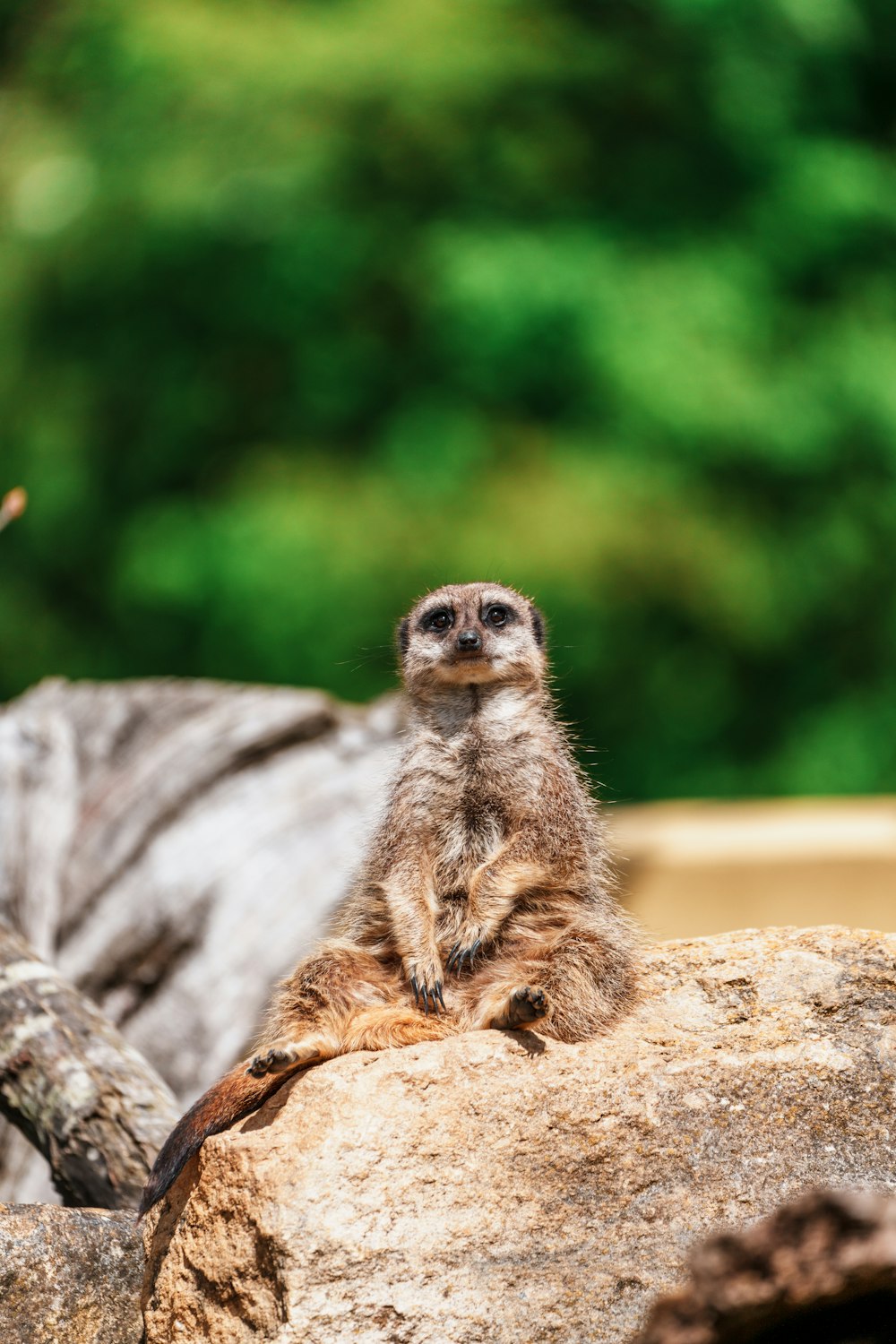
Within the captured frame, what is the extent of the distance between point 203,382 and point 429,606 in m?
6.03

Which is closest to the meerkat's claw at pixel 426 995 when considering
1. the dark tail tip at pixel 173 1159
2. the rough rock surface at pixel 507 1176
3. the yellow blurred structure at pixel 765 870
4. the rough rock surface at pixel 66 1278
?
the rough rock surface at pixel 507 1176

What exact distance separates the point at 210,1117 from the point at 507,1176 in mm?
516

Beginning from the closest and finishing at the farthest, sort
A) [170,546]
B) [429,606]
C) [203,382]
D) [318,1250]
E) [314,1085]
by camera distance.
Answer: [318,1250] → [314,1085] → [429,606] → [170,546] → [203,382]

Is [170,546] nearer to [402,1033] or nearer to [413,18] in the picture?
[413,18]

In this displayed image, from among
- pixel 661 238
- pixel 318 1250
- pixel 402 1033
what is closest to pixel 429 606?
pixel 402 1033

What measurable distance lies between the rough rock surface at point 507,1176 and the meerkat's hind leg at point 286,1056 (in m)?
0.03

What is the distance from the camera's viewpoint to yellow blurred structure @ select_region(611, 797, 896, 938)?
6.60 m

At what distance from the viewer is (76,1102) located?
9.53 feet

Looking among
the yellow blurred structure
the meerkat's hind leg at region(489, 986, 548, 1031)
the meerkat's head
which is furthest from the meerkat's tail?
the yellow blurred structure

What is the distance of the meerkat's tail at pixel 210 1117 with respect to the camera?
7.48 ft

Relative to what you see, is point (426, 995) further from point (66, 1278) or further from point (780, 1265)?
point (780, 1265)

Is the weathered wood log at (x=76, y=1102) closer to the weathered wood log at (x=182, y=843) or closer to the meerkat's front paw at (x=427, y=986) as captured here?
the meerkat's front paw at (x=427, y=986)

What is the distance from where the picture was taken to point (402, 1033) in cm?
231

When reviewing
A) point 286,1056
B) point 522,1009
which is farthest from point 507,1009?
point 286,1056
